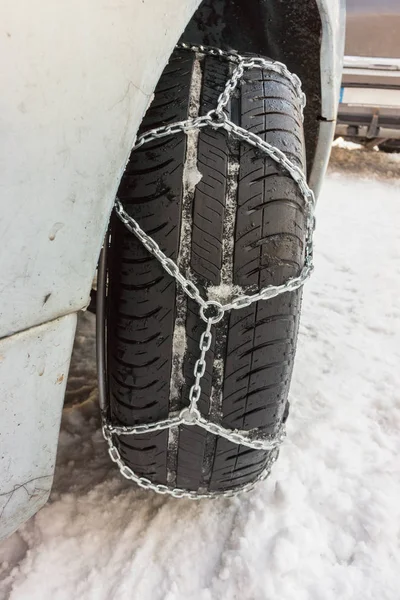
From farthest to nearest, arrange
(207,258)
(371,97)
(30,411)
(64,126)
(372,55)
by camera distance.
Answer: (371,97) < (372,55) < (207,258) < (30,411) < (64,126)

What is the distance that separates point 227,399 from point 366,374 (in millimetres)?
961

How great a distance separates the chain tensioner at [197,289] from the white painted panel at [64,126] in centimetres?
19

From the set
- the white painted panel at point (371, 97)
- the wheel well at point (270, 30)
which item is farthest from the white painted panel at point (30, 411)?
the white painted panel at point (371, 97)

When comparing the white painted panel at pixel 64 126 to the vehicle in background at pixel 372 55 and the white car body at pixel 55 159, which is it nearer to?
the white car body at pixel 55 159

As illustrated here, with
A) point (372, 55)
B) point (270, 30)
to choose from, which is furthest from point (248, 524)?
point (372, 55)

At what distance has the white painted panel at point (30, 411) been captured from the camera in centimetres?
70

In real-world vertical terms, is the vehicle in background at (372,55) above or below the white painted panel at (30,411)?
above

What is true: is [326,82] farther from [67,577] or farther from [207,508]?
[67,577]

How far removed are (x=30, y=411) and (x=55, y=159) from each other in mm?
384

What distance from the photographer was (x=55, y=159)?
2.00 ft

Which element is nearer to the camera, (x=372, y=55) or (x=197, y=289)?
(x=197, y=289)

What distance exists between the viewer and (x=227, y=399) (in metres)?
A: 0.96

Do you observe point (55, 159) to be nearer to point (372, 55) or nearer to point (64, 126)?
point (64, 126)

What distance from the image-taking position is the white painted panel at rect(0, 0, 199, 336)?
0.55 metres
